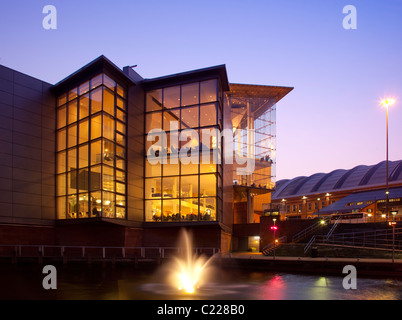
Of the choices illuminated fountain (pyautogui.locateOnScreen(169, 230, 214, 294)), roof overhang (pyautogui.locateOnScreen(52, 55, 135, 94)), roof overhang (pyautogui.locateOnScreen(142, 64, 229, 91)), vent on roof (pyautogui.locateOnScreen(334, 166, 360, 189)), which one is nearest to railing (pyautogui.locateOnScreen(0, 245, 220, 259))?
illuminated fountain (pyautogui.locateOnScreen(169, 230, 214, 294))

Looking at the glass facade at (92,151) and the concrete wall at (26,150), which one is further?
the glass facade at (92,151)

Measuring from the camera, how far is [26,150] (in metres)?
38.9

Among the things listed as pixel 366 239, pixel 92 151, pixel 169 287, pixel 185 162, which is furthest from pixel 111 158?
pixel 366 239

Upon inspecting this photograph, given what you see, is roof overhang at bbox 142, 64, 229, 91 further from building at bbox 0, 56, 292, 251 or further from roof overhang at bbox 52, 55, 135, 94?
roof overhang at bbox 52, 55, 135, 94

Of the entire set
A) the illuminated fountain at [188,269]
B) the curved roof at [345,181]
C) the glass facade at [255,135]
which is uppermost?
the glass facade at [255,135]

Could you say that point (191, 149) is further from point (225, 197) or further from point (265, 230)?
point (265, 230)

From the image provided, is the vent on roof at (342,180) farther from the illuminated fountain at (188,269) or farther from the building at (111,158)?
the illuminated fountain at (188,269)

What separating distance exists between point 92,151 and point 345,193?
2236 inches

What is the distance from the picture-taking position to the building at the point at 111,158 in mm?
37656

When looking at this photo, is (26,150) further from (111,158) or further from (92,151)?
(111,158)

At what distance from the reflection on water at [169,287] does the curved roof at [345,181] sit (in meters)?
51.3

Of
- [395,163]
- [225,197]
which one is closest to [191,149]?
[225,197]

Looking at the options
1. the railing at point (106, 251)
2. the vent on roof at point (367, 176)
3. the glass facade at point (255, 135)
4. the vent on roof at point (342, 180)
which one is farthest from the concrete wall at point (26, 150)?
the vent on roof at point (342, 180)

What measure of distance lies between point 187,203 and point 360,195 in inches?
1661
